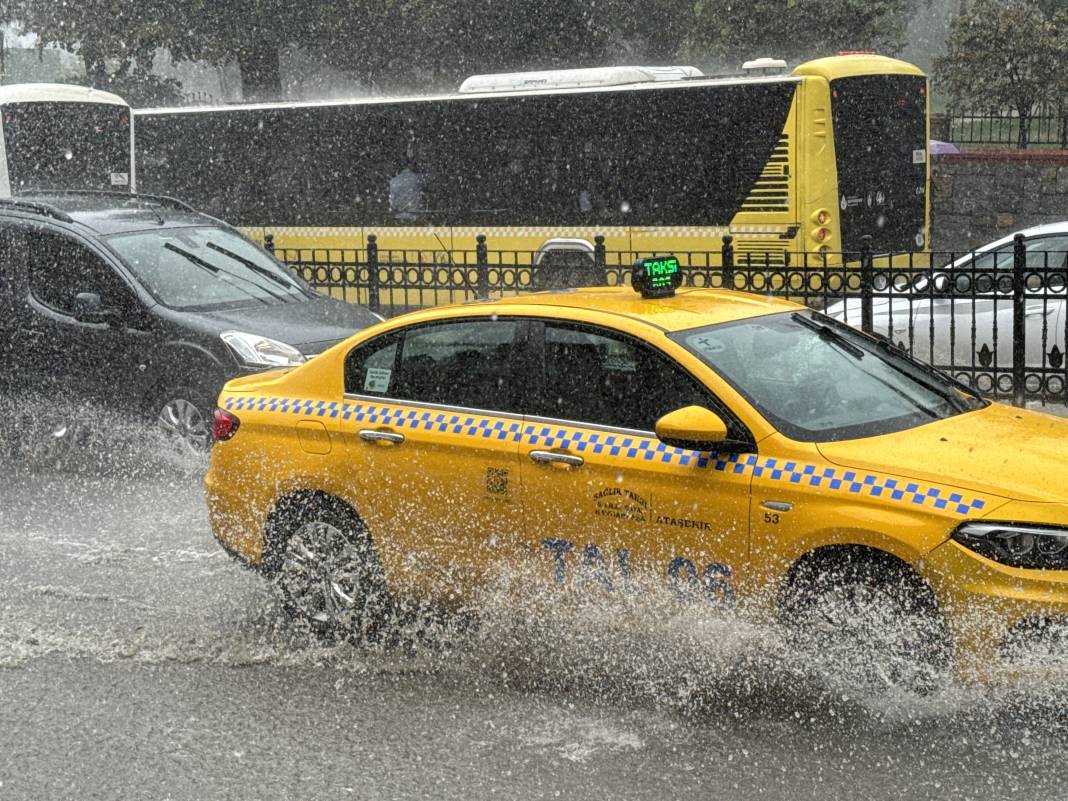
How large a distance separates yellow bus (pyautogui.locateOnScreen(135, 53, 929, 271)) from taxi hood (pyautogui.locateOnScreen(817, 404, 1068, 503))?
393 inches

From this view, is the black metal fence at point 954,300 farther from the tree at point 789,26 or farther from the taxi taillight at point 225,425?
the tree at point 789,26

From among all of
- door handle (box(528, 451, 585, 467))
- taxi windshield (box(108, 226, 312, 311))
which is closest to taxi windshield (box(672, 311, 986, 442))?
door handle (box(528, 451, 585, 467))

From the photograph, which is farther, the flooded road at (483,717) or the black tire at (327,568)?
the black tire at (327,568)

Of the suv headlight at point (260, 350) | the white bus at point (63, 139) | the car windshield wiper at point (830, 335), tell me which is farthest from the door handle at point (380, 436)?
the white bus at point (63, 139)

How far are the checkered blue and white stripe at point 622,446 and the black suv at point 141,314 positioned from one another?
3428 millimetres

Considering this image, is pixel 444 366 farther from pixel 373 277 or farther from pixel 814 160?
pixel 814 160

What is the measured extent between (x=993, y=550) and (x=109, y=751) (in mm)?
3203

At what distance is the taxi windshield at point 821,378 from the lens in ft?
18.2

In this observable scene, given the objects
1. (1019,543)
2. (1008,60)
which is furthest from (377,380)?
(1008,60)

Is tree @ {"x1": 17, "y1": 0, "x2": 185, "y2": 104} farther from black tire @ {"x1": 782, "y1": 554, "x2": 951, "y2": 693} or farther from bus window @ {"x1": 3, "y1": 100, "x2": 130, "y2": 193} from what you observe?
black tire @ {"x1": 782, "y1": 554, "x2": 951, "y2": 693}

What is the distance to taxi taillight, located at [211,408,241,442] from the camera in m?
6.90

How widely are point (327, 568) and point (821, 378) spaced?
2.33 metres

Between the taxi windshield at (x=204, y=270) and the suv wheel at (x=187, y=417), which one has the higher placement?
the taxi windshield at (x=204, y=270)

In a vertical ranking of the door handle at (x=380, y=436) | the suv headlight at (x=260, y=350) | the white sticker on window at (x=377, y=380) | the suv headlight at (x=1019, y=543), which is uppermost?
the white sticker on window at (x=377, y=380)
